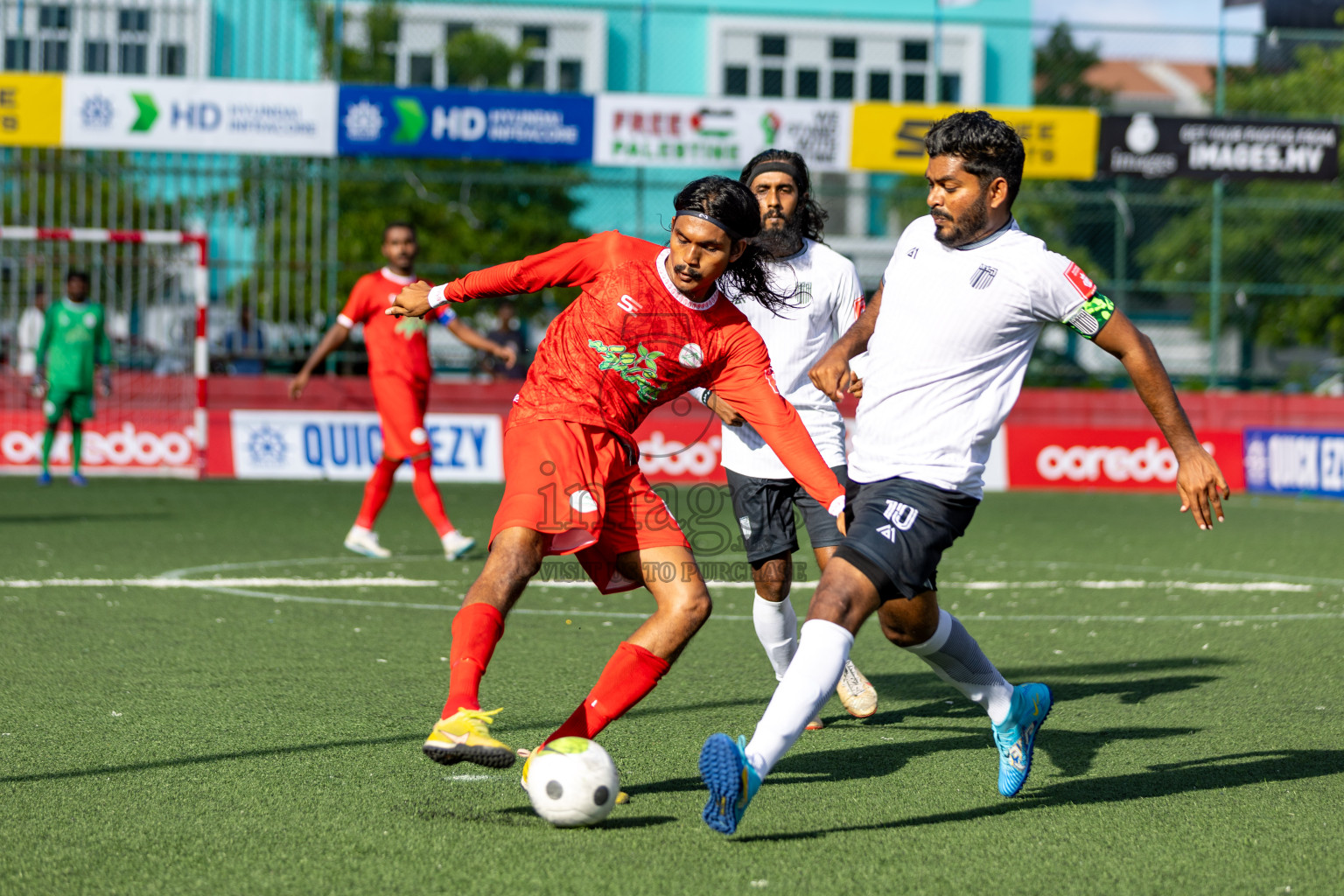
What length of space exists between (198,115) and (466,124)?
324 cm

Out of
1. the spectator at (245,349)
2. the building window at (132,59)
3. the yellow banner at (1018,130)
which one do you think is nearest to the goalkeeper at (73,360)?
the spectator at (245,349)

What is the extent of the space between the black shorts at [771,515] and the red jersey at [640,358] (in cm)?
108

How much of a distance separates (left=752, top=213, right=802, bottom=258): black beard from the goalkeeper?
1140 cm

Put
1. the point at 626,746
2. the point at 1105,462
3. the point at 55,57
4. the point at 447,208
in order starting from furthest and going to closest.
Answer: the point at 447,208 → the point at 55,57 → the point at 1105,462 → the point at 626,746

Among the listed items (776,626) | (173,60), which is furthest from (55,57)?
→ (776,626)

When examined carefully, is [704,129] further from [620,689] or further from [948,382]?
[620,689]

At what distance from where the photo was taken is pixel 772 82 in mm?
30594

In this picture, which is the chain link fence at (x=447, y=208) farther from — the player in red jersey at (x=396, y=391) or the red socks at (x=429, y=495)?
the red socks at (x=429, y=495)

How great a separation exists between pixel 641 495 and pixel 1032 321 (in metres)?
1.21

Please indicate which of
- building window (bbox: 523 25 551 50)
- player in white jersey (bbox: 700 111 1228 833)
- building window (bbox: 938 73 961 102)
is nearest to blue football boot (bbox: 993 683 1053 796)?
player in white jersey (bbox: 700 111 1228 833)

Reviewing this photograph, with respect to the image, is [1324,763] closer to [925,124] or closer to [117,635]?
[117,635]

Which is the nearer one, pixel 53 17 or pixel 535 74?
pixel 53 17

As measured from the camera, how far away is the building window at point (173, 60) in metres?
19.8

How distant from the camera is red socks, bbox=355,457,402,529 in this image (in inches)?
383
